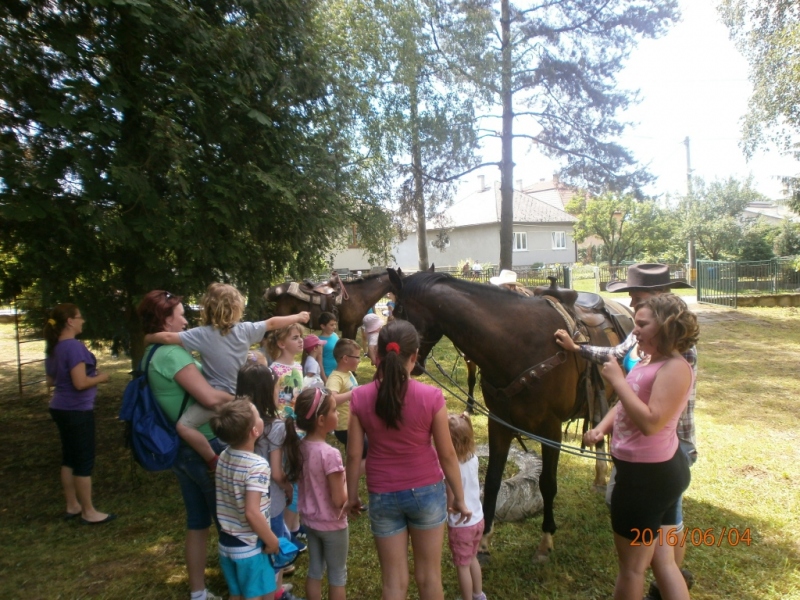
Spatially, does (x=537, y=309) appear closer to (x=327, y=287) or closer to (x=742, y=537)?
(x=742, y=537)

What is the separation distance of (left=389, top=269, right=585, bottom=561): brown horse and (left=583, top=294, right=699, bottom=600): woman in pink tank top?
96cm

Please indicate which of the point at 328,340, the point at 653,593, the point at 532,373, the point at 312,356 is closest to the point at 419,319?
the point at 532,373

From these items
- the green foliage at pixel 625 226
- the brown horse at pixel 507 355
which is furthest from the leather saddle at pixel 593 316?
the green foliage at pixel 625 226

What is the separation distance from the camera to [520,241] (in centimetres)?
3388

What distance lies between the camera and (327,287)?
5582mm

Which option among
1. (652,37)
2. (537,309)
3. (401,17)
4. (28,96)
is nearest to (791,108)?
(652,37)

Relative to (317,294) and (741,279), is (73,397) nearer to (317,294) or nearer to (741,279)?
(317,294)

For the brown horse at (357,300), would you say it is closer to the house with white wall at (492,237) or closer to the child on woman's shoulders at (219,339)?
the child on woman's shoulders at (219,339)

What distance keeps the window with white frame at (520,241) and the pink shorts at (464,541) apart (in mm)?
32181

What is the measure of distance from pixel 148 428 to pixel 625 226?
3350 cm

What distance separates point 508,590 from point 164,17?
15.5 feet

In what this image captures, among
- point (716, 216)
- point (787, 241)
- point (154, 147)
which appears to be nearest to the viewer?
point (154, 147)

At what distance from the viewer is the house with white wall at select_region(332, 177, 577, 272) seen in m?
31.7

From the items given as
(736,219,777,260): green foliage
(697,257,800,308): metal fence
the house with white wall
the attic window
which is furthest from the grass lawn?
the house with white wall
